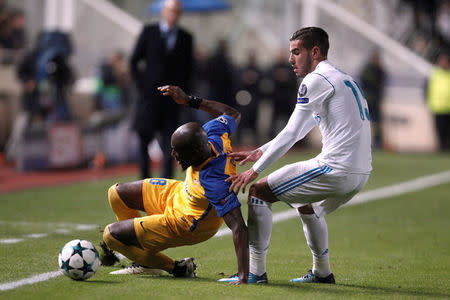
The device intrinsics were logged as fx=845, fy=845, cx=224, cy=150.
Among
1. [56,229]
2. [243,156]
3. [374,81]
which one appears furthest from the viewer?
[374,81]

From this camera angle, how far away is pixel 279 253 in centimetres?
739

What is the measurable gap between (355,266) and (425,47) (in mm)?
19927

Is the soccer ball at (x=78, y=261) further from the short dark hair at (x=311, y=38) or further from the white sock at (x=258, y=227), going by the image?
the short dark hair at (x=311, y=38)

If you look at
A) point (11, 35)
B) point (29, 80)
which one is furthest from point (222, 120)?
point (11, 35)

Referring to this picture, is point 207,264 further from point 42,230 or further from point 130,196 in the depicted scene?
point 42,230

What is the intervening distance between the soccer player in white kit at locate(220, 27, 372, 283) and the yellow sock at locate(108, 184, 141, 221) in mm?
897

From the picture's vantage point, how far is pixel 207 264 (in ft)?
22.1

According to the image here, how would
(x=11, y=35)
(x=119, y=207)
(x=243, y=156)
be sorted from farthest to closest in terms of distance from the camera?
(x=11, y=35), (x=119, y=207), (x=243, y=156)

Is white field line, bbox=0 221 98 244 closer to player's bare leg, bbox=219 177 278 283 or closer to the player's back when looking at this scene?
player's bare leg, bbox=219 177 278 283

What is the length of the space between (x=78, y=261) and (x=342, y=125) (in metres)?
2.02

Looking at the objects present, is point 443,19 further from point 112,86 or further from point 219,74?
point 112,86

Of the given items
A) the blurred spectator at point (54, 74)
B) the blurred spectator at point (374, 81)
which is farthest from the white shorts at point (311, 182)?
the blurred spectator at point (374, 81)

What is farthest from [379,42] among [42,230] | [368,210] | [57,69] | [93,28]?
[42,230]

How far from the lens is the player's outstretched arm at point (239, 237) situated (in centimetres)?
561
